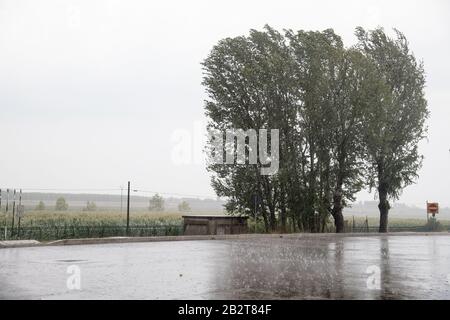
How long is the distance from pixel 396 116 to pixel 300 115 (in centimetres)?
836

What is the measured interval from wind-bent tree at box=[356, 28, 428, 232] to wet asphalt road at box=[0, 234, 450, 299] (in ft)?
73.3

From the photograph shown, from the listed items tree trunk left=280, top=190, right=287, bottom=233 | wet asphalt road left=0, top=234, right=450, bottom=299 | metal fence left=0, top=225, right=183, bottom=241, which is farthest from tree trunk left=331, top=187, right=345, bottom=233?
wet asphalt road left=0, top=234, right=450, bottom=299

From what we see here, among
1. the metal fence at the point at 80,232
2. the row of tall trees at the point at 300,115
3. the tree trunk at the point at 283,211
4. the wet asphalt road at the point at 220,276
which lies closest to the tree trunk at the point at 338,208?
the row of tall trees at the point at 300,115

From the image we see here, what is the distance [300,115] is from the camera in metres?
35.1

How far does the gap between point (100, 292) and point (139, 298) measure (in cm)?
97

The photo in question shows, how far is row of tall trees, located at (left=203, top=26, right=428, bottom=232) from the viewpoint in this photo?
112 feet

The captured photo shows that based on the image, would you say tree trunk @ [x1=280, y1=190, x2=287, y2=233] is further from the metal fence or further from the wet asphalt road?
the wet asphalt road

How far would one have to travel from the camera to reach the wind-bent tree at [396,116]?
38.5m

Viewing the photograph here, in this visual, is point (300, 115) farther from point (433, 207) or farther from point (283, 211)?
point (433, 207)

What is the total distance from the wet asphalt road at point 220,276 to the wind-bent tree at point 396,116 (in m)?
22.3

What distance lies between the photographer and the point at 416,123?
39375mm

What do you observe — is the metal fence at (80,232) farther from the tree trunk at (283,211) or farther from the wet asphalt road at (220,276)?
the tree trunk at (283,211)

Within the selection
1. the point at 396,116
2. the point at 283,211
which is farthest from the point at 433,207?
the point at 283,211
